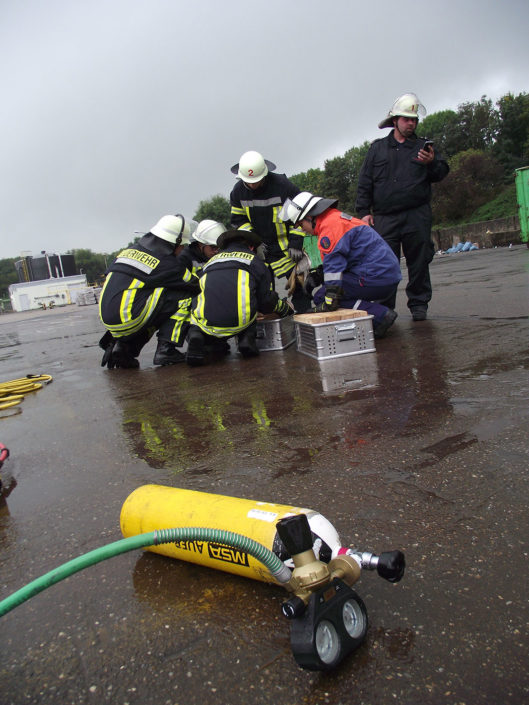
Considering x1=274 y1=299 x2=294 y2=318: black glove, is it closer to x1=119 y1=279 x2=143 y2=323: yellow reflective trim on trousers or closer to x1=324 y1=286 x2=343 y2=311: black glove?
x1=324 y1=286 x2=343 y2=311: black glove

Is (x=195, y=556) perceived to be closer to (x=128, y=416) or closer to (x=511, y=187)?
(x=128, y=416)

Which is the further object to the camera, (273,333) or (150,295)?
(273,333)

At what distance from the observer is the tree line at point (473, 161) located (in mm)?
39125

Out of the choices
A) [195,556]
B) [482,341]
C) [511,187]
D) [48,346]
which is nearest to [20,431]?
[195,556]

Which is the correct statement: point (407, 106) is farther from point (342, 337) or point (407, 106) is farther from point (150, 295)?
point (150, 295)

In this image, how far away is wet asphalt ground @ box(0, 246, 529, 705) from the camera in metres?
1.14

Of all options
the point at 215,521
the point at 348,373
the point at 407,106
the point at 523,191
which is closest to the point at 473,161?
the point at 523,191

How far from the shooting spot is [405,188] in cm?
534

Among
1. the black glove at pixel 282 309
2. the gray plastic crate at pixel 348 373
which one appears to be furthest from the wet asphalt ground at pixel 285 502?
the black glove at pixel 282 309

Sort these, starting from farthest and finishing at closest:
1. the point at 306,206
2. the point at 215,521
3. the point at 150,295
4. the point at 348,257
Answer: the point at 150,295, the point at 348,257, the point at 306,206, the point at 215,521

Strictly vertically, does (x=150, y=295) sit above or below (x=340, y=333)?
above

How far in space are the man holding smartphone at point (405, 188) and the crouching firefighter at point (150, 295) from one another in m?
1.99

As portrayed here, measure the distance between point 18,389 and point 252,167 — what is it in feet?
10.5

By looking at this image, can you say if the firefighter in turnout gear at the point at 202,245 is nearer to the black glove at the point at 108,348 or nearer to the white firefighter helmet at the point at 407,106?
the black glove at the point at 108,348
